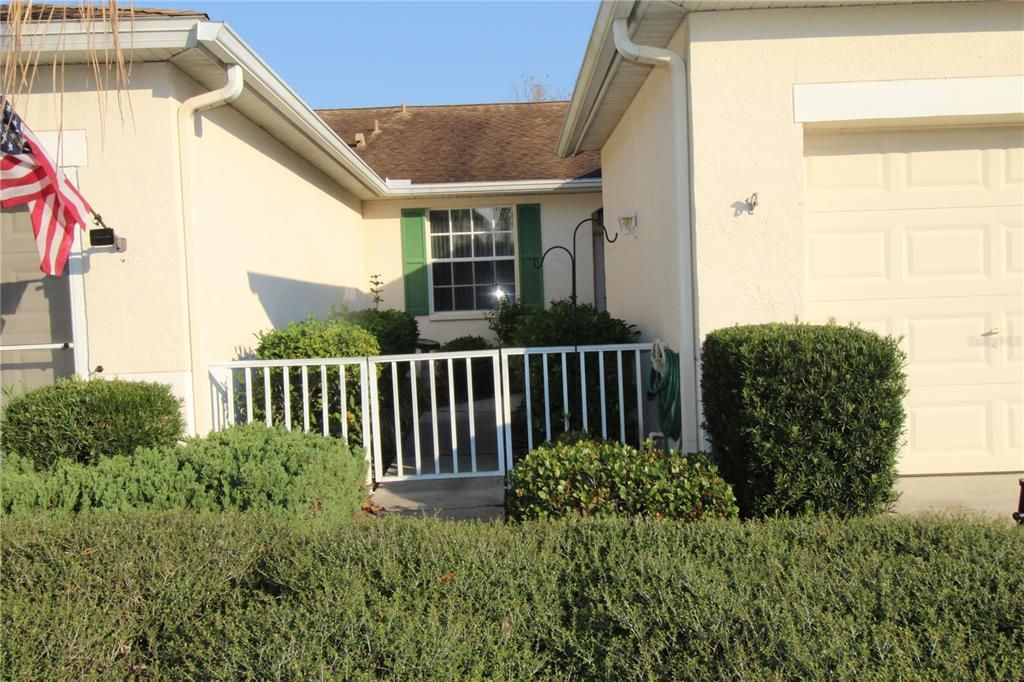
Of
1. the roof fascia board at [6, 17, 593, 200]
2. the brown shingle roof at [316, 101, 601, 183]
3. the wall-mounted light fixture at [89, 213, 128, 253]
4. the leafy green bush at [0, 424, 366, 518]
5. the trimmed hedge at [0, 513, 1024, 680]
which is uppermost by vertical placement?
the brown shingle roof at [316, 101, 601, 183]

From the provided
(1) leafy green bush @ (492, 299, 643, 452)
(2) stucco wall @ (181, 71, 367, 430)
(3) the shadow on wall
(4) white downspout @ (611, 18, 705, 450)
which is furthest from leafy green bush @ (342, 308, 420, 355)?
(4) white downspout @ (611, 18, 705, 450)

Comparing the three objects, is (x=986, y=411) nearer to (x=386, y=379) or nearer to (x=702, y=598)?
(x=702, y=598)

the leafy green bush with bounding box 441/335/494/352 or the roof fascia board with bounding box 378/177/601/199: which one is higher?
the roof fascia board with bounding box 378/177/601/199

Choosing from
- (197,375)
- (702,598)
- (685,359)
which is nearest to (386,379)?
(197,375)

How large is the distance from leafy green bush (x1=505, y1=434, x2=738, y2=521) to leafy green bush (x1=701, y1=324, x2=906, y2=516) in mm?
332

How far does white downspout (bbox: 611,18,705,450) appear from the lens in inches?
209

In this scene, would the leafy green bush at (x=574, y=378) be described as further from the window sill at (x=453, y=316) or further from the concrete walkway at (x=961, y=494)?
the window sill at (x=453, y=316)

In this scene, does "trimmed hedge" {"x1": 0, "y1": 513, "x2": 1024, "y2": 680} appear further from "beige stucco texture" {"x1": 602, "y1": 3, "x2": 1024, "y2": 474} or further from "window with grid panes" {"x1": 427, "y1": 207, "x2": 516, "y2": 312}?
"window with grid panes" {"x1": 427, "y1": 207, "x2": 516, "y2": 312}

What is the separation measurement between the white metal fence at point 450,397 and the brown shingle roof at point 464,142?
690 centimetres

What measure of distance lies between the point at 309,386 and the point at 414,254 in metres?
6.79

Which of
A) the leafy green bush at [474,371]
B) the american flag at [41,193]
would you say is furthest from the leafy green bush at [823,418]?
the leafy green bush at [474,371]

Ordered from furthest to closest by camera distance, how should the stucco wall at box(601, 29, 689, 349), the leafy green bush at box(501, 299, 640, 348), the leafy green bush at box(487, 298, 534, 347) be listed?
1. the leafy green bush at box(487, 298, 534, 347)
2. the leafy green bush at box(501, 299, 640, 348)
3. the stucco wall at box(601, 29, 689, 349)

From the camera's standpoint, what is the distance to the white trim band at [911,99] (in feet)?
17.1

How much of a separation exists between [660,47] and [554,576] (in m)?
4.38
